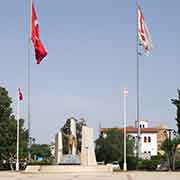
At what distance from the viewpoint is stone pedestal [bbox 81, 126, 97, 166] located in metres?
47.0

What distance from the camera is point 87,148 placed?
4709 centimetres

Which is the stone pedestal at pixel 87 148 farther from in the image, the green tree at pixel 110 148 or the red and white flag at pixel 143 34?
the green tree at pixel 110 148

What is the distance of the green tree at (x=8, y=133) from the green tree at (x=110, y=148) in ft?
139

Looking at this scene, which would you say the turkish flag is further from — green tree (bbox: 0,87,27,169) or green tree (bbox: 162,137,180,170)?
green tree (bbox: 162,137,180,170)

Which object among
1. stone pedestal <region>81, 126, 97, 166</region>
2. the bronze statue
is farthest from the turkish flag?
the bronze statue

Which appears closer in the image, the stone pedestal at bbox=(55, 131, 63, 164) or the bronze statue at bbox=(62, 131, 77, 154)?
the stone pedestal at bbox=(55, 131, 63, 164)

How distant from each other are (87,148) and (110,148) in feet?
176

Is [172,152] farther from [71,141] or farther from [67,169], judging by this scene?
[67,169]

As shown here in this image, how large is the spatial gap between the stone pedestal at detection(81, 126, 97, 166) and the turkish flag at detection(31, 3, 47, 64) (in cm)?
870

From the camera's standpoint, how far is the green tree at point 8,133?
54.9 m

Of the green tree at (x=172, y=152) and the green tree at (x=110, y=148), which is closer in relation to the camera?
the green tree at (x=172, y=152)

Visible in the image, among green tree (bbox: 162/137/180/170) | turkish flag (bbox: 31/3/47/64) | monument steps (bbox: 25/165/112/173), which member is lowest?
monument steps (bbox: 25/165/112/173)

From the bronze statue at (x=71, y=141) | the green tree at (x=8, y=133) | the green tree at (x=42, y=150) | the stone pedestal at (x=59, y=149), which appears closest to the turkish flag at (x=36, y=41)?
the stone pedestal at (x=59, y=149)

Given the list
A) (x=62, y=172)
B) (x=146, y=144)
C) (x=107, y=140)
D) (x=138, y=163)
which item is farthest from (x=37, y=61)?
(x=146, y=144)
